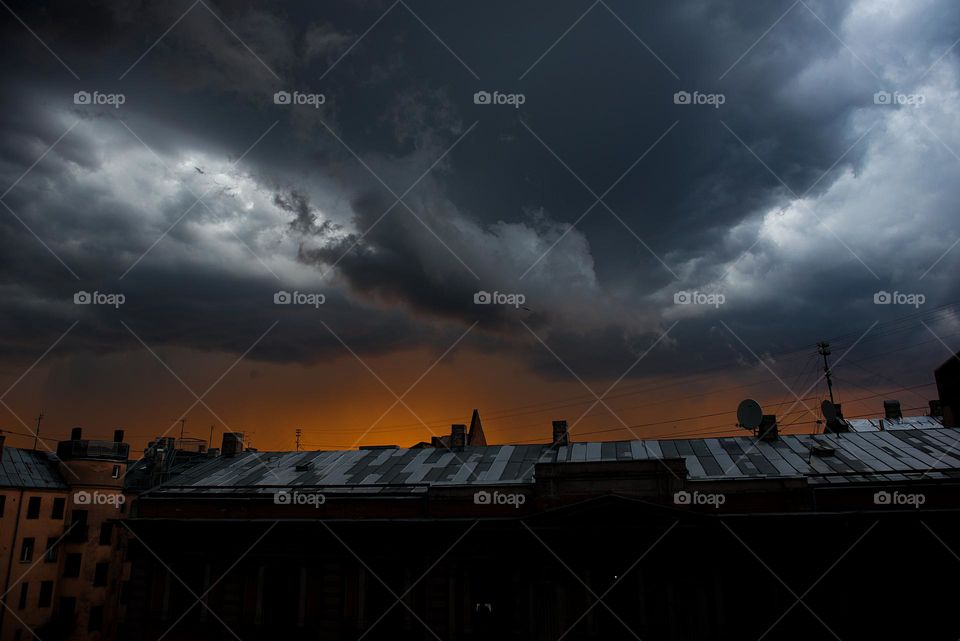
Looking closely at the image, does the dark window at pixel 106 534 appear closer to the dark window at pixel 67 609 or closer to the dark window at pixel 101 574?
the dark window at pixel 101 574

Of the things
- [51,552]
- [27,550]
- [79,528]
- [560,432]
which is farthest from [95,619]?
[560,432]

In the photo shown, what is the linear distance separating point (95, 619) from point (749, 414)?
156 ft

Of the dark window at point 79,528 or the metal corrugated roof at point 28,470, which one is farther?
the dark window at point 79,528

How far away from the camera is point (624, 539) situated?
69.2 feet

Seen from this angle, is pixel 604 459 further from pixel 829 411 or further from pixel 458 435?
pixel 829 411

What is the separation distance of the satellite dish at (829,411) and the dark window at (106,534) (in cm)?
4897

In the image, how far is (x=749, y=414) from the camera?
84.9ft

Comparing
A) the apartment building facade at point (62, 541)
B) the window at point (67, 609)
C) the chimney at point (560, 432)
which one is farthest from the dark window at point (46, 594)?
the chimney at point (560, 432)

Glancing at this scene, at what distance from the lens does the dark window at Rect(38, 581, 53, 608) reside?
42.1m

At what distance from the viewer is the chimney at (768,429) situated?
A: 26.3 metres

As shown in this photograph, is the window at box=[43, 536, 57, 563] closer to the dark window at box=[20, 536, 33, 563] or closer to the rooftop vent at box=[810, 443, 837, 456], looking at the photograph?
the dark window at box=[20, 536, 33, 563]

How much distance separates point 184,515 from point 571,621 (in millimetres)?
15783

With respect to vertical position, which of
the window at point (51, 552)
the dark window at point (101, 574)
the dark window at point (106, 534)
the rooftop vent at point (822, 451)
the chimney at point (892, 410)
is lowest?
the dark window at point (101, 574)

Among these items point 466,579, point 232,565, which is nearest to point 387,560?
point 466,579
